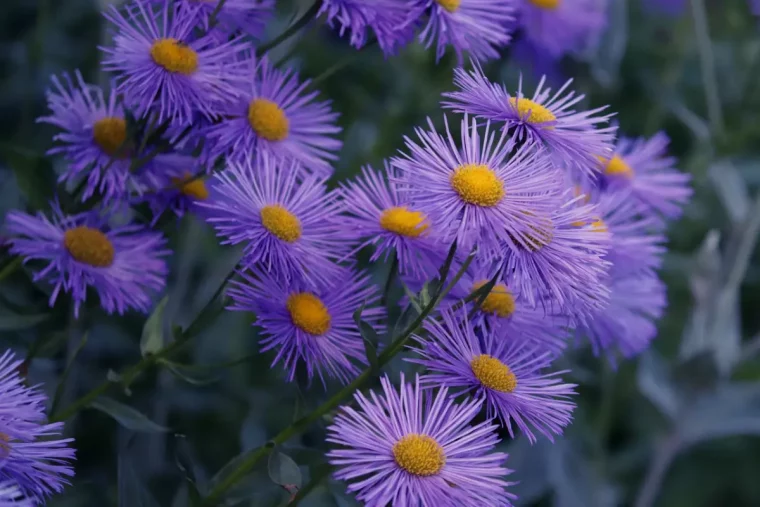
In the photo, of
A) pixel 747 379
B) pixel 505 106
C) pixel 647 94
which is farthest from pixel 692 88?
pixel 505 106

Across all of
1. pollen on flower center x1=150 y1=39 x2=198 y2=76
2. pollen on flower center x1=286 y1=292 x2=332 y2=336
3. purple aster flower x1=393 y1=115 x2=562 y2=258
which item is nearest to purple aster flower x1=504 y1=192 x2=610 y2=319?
purple aster flower x1=393 y1=115 x2=562 y2=258

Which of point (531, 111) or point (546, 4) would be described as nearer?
point (531, 111)

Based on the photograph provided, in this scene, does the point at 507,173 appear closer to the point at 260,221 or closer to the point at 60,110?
the point at 260,221

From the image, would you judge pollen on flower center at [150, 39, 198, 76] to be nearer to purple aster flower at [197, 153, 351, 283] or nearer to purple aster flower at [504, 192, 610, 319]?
purple aster flower at [197, 153, 351, 283]

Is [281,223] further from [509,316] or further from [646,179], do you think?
[646,179]

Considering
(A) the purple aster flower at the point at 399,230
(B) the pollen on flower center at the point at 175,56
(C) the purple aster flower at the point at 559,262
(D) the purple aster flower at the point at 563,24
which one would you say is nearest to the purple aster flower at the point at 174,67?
(B) the pollen on flower center at the point at 175,56

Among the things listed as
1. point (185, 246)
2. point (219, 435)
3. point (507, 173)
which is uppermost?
point (507, 173)

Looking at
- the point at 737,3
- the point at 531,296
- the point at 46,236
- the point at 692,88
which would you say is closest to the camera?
the point at 531,296

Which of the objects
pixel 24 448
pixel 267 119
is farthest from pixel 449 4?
pixel 24 448
